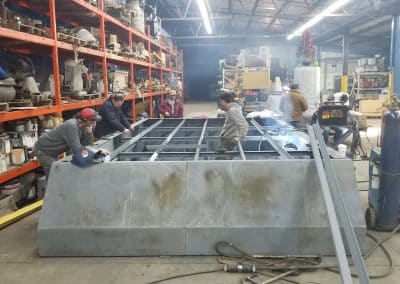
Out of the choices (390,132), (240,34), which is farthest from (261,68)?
(240,34)

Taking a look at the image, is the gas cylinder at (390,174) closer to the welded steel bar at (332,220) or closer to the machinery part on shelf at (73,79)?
the welded steel bar at (332,220)

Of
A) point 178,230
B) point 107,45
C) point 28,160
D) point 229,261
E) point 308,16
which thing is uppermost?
point 308,16

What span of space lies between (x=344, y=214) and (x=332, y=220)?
0.22m

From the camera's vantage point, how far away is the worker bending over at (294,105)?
29.2 feet

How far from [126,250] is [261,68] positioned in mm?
9218

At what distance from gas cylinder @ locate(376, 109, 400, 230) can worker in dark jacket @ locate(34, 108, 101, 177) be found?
353cm

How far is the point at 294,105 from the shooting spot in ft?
29.3

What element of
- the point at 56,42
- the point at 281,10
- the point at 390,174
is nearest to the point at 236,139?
the point at 390,174

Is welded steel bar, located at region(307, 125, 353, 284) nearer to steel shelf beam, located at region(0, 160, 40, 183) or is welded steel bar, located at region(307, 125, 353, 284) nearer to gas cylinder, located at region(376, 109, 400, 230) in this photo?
gas cylinder, located at region(376, 109, 400, 230)

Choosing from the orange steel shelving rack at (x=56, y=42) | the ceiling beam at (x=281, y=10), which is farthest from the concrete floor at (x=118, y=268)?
the ceiling beam at (x=281, y=10)

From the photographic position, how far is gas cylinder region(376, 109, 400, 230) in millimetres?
4480

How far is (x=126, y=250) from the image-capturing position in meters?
3.95

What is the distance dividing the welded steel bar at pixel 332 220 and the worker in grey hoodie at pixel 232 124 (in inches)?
39.5

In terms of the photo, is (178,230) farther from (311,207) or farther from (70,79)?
(70,79)
